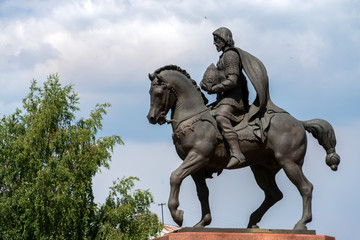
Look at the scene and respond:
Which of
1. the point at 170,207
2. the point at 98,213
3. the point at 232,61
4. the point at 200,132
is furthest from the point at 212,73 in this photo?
the point at 98,213

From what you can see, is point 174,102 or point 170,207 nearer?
point 170,207

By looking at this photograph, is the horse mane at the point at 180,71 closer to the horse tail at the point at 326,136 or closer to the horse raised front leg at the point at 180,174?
the horse raised front leg at the point at 180,174

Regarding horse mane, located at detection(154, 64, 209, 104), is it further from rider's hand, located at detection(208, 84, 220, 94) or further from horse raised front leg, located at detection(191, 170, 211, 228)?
horse raised front leg, located at detection(191, 170, 211, 228)

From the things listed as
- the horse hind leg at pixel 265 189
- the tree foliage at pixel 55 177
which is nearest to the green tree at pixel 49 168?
the tree foliage at pixel 55 177

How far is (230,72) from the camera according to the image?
11875 millimetres

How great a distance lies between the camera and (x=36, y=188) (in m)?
27.8

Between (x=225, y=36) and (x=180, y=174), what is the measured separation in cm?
254

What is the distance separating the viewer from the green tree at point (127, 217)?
29.0 m

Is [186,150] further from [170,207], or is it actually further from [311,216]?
[311,216]

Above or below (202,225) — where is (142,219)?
above

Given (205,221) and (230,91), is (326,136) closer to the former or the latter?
(230,91)

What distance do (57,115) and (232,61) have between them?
19.6 meters

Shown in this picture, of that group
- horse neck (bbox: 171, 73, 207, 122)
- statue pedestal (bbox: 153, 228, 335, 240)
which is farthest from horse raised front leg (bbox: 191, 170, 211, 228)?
horse neck (bbox: 171, 73, 207, 122)

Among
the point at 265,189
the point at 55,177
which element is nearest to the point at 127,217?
the point at 55,177
